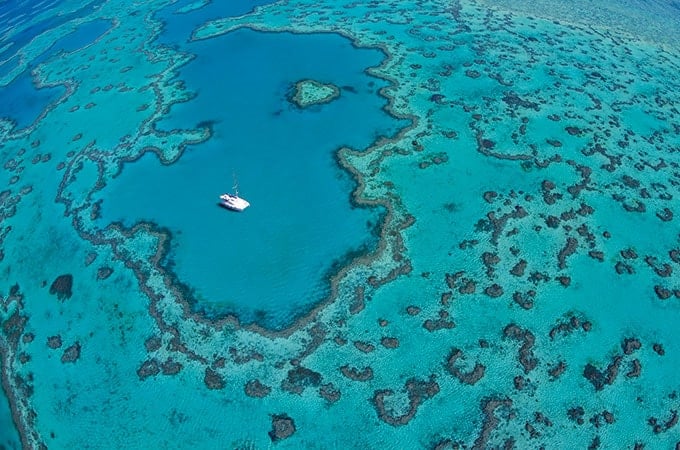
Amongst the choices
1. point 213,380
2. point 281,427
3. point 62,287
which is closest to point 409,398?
point 281,427

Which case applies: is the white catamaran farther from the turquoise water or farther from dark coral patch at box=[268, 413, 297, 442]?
dark coral patch at box=[268, 413, 297, 442]

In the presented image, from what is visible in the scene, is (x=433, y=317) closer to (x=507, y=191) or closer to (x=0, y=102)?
(x=507, y=191)

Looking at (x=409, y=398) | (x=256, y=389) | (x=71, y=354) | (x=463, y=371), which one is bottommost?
(x=71, y=354)

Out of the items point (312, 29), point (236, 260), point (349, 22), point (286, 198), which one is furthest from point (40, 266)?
point (349, 22)

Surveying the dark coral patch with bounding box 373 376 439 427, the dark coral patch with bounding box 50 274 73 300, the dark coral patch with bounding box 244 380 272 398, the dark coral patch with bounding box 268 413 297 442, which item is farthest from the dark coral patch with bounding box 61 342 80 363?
the dark coral patch with bounding box 373 376 439 427

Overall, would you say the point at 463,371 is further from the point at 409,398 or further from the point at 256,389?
the point at 256,389

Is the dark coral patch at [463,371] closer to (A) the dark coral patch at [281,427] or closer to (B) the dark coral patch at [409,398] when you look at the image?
(B) the dark coral patch at [409,398]

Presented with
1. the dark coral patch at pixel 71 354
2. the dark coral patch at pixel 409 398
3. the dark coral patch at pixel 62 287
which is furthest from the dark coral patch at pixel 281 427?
the dark coral patch at pixel 62 287

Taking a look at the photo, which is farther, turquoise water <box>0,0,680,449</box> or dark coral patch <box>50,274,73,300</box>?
dark coral patch <box>50,274,73,300</box>
